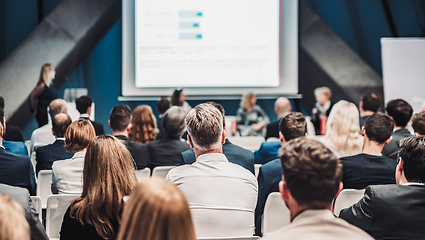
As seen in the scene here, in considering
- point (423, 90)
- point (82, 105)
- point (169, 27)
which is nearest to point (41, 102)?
point (82, 105)

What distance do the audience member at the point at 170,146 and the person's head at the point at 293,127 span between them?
1.03 metres

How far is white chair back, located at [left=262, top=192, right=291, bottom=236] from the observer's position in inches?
85.3

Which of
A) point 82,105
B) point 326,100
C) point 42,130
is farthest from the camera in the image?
point 326,100

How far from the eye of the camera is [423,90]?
21.5 feet

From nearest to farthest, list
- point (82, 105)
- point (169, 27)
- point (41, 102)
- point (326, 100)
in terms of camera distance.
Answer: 1. point (82, 105)
2. point (41, 102)
3. point (169, 27)
4. point (326, 100)

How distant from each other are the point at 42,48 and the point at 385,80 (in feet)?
19.2

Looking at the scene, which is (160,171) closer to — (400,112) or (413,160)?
(413,160)

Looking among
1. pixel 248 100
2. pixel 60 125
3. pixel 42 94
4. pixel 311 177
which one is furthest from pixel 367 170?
pixel 42 94

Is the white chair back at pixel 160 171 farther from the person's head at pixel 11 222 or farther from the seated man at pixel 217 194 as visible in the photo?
the person's head at pixel 11 222

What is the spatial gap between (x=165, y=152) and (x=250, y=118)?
3544 mm

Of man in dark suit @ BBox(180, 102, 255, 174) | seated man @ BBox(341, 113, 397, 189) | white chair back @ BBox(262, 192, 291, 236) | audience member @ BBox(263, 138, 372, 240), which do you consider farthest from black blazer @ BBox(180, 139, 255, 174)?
audience member @ BBox(263, 138, 372, 240)

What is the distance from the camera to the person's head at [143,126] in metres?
3.90

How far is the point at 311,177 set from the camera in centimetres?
111

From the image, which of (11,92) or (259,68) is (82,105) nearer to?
(11,92)
